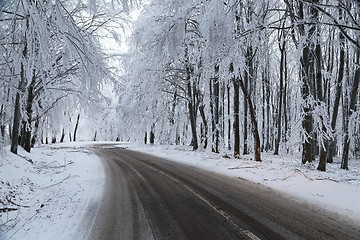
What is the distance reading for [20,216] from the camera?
21.9 ft

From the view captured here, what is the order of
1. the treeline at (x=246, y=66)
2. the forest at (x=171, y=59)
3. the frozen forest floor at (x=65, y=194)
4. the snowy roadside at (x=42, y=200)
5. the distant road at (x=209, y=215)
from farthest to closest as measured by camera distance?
the treeline at (x=246, y=66)
the frozen forest floor at (x=65, y=194)
the snowy roadside at (x=42, y=200)
the forest at (x=171, y=59)
the distant road at (x=209, y=215)

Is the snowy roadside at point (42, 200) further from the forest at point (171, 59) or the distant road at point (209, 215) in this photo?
the forest at point (171, 59)

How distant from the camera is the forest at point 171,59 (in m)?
5.26

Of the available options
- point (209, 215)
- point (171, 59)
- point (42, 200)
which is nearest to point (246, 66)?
point (171, 59)

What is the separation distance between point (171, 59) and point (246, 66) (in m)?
3.88

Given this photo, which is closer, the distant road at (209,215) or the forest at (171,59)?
the distant road at (209,215)

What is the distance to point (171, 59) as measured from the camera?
14312 millimetres

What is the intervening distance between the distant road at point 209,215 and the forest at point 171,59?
2.80 metres

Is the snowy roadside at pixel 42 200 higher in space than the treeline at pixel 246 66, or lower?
lower

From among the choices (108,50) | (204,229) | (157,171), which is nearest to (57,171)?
(157,171)

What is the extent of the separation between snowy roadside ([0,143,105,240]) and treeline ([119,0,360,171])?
214 inches

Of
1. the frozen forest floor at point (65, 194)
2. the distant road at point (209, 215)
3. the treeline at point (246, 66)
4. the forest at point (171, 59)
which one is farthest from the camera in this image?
the treeline at point (246, 66)

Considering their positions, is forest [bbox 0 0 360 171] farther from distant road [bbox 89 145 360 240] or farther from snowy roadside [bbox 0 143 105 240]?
distant road [bbox 89 145 360 240]

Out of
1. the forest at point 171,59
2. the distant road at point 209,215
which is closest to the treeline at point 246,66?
the forest at point 171,59
